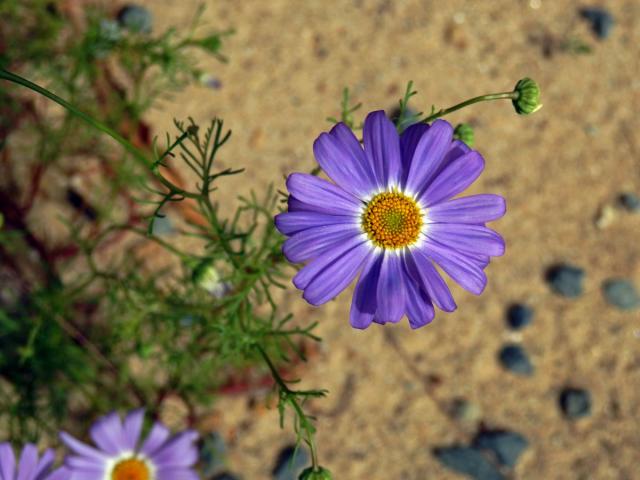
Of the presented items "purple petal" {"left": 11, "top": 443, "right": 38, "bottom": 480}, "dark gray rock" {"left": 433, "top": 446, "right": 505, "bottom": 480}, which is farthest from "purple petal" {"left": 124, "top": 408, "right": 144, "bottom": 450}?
"dark gray rock" {"left": 433, "top": 446, "right": 505, "bottom": 480}

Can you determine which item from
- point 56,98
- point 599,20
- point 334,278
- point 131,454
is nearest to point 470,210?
point 334,278

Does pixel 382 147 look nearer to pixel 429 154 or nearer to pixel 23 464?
pixel 429 154

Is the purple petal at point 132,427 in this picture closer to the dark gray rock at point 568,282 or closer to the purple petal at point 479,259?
the purple petal at point 479,259

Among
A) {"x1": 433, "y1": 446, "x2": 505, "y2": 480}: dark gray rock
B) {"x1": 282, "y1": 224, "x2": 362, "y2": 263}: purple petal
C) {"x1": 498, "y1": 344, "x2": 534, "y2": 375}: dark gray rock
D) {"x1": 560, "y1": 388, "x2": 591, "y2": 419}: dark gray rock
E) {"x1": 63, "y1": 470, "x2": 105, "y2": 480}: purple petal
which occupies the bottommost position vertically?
{"x1": 63, "y1": 470, "x2": 105, "y2": 480}: purple petal

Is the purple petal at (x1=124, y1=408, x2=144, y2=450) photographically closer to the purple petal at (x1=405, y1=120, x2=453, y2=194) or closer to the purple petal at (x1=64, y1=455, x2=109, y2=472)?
the purple petal at (x1=64, y1=455, x2=109, y2=472)

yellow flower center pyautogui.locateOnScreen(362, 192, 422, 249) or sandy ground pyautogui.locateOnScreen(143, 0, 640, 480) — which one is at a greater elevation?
sandy ground pyautogui.locateOnScreen(143, 0, 640, 480)
